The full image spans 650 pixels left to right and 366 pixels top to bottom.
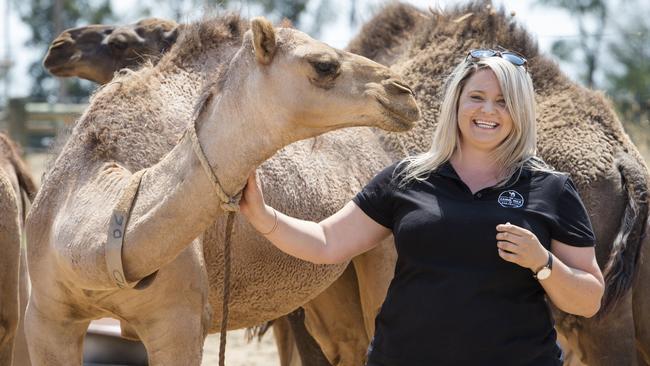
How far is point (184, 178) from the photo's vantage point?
3787mm

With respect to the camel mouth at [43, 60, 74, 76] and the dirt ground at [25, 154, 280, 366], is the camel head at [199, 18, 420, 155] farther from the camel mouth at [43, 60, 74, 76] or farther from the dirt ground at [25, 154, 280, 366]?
the dirt ground at [25, 154, 280, 366]

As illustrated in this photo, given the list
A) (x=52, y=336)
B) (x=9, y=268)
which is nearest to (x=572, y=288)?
(x=52, y=336)

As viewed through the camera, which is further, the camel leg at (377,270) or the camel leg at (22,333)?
the camel leg at (22,333)

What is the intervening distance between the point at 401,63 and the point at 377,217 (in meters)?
3.00

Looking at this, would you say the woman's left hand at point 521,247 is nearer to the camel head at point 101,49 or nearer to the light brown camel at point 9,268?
the light brown camel at point 9,268

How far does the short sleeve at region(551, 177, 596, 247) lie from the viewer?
365cm

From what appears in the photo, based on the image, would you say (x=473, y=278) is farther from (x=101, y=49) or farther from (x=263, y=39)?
(x=101, y=49)

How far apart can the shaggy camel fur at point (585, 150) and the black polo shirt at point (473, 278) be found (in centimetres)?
209

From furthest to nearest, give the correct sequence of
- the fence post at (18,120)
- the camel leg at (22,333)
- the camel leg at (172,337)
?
the fence post at (18,120)
the camel leg at (22,333)
the camel leg at (172,337)

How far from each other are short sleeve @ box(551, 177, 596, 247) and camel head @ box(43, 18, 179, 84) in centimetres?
476

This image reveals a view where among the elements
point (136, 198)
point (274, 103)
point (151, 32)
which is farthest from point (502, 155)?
point (151, 32)

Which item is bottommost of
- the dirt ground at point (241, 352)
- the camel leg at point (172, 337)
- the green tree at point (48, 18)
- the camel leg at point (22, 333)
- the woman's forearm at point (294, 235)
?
the green tree at point (48, 18)

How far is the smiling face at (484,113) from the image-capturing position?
3758mm

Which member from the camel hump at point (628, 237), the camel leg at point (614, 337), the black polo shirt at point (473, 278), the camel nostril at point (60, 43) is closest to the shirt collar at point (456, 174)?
the black polo shirt at point (473, 278)
